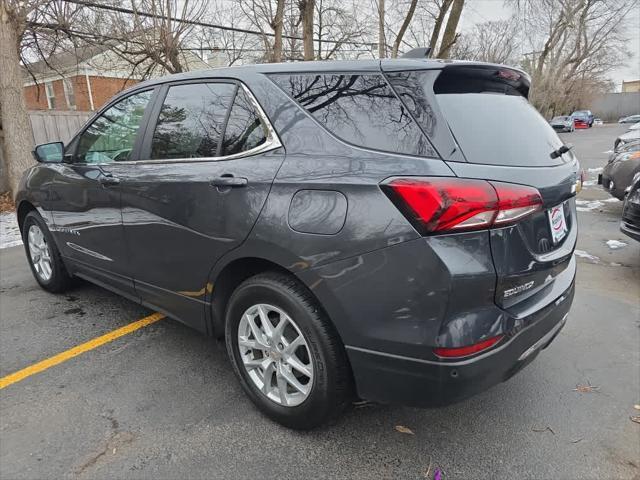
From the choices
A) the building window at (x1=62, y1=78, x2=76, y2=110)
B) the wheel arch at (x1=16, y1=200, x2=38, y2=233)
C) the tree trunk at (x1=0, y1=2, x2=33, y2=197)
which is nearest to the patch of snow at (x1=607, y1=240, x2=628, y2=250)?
the wheel arch at (x1=16, y1=200, x2=38, y2=233)

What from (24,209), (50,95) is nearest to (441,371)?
(24,209)

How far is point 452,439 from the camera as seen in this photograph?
230 centimetres

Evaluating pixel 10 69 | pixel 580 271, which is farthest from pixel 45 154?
pixel 10 69

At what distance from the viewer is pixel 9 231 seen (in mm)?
7340

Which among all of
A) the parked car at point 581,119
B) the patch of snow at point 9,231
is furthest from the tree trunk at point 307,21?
the parked car at point 581,119

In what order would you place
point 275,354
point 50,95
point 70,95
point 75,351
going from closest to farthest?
point 275,354 → point 75,351 → point 70,95 → point 50,95

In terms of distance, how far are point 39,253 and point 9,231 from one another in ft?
12.7

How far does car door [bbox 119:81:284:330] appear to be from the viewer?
2.26 meters

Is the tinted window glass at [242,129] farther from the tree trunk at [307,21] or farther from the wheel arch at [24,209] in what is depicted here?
the tree trunk at [307,21]

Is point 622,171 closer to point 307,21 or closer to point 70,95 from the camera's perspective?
point 307,21

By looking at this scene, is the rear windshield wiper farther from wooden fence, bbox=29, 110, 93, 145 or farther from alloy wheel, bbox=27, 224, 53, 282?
wooden fence, bbox=29, 110, 93, 145

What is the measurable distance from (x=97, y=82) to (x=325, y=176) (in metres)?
27.4

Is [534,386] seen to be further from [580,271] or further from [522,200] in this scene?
[580,271]

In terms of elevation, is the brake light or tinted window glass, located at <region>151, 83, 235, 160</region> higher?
tinted window glass, located at <region>151, 83, 235, 160</region>
